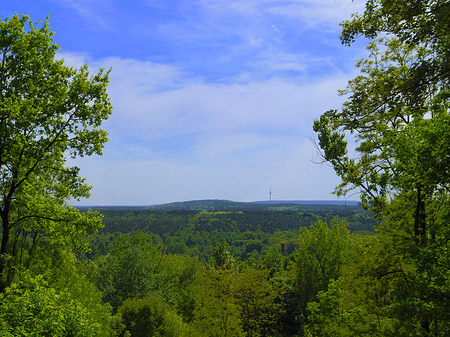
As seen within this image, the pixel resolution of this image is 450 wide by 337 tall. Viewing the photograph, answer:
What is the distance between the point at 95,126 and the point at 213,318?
2028 centimetres

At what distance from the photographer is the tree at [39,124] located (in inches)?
434

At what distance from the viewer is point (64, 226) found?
12.0 meters

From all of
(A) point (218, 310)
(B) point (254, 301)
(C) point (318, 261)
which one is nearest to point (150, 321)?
(A) point (218, 310)

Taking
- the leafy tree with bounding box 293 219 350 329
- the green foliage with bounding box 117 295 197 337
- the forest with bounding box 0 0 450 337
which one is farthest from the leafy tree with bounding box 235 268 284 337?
the forest with bounding box 0 0 450 337

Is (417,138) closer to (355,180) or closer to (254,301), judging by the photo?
(355,180)

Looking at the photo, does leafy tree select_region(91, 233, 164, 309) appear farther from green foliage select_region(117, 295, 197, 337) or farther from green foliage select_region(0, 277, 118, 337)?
green foliage select_region(0, 277, 118, 337)

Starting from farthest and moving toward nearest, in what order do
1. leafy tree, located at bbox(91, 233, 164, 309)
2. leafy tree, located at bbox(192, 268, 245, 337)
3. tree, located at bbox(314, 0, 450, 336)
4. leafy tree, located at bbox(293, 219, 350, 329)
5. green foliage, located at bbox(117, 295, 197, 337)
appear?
leafy tree, located at bbox(293, 219, 350, 329) < leafy tree, located at bbox(91, 233, 164, 309) < leafy tree, located at bbox(192, 268, 245, 337) < green foliage, located at bbox(117, 295, 197, 337) < tree, located at bbox(314, 0, 450, 336)

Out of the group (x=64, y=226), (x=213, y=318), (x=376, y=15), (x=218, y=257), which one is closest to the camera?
(x=376, y=15)

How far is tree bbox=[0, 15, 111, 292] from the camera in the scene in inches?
434

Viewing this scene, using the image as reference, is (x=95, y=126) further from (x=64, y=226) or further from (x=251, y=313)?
(x=251, y=313)

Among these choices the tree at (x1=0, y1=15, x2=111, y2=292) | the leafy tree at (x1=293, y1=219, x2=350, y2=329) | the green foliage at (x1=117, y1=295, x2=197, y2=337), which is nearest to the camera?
the tree at (x1=0, y1=15, x2=111, y2=292)

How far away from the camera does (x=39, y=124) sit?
11672 millimetres

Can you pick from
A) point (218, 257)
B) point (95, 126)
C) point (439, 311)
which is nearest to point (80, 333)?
point (95, 126)

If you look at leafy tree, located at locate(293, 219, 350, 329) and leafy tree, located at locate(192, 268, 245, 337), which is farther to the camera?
leafy tree, located at locate(293, 219, 350, 329)
